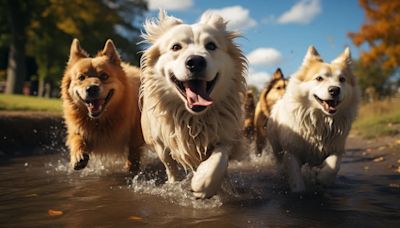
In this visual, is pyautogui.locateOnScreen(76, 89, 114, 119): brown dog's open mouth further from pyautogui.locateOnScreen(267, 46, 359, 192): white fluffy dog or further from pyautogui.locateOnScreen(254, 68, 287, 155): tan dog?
pyautogui.locateOnScreen(254, 68, 287, 155): tan dog

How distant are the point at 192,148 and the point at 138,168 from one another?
1860 millimetres

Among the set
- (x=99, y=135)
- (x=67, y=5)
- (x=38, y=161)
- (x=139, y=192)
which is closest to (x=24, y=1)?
(x=67, y=5)

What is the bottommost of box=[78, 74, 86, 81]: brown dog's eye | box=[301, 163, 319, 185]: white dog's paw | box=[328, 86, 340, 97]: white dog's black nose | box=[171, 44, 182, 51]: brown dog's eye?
box=[301, 163, 319, 185]: white dog's paw

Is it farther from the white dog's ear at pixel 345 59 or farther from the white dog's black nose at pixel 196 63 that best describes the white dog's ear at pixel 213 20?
the white dog's ear at pixel 345 59

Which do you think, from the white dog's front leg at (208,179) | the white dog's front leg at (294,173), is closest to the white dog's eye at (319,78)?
the white dog's front leg at (294,173)

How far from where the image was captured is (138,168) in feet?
18.9

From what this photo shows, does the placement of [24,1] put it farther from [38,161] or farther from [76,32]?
[38,161]

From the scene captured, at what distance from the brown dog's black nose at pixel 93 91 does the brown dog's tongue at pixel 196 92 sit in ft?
5.98

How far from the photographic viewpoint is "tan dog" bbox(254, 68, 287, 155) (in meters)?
7.68

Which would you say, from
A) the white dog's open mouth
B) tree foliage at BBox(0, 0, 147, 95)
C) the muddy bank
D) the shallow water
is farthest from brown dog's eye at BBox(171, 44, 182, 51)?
tree foliage at BBox(0, 0, 147, 95)

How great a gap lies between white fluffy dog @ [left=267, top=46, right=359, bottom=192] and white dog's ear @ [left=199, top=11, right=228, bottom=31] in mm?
1458

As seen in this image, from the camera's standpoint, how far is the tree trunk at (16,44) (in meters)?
21.2

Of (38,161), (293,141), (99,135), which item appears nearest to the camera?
(293,141)

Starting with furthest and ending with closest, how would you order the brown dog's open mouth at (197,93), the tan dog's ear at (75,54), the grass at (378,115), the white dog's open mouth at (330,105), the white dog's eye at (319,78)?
1. the grass at (378,115)
2. the tan dog's ear at (75,54)
3. the white dog's eye at (319,78)
4. the white dog's open mouth at (330,105)
5. the brown dog's open mouth at (197,93)
